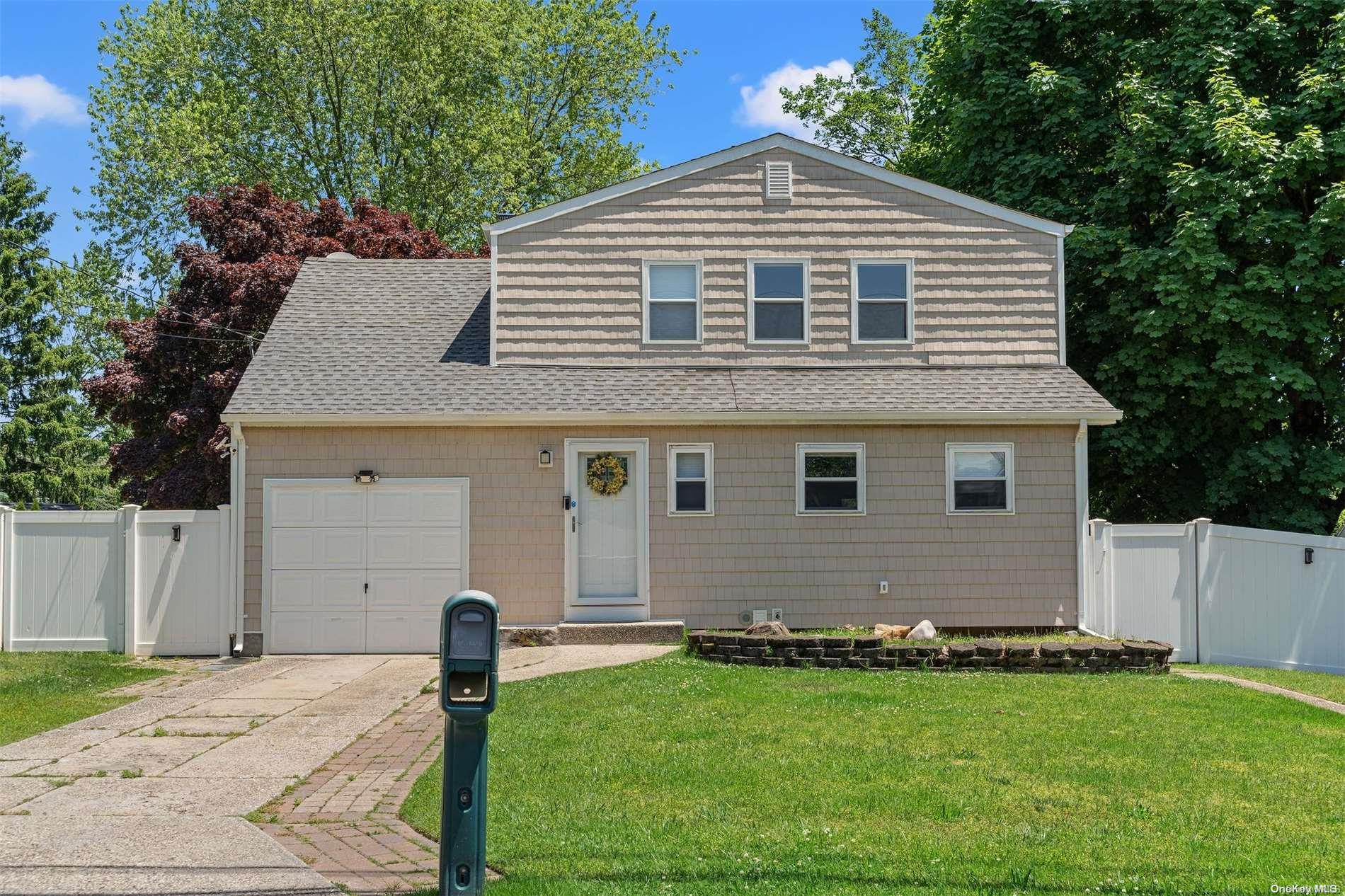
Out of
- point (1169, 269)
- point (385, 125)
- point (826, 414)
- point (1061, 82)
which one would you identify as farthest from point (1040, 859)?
point (385, 125)

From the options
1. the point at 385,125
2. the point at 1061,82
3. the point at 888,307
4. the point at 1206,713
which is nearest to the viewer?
the point at 1206,713

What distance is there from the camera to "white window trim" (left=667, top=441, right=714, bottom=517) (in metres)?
15.3

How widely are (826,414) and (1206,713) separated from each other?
6.49 metres

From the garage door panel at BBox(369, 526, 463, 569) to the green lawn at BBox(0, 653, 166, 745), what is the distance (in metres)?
2.88

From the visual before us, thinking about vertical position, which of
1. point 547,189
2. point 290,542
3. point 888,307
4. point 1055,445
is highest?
point 547,189

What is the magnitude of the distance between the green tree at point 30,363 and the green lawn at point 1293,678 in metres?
34.7

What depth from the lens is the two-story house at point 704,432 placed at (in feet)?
49.2

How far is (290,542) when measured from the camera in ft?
49.1

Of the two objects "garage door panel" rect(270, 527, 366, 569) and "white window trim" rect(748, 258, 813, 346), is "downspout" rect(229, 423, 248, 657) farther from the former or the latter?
"white window trim" rect(748, 258, 813, 346)

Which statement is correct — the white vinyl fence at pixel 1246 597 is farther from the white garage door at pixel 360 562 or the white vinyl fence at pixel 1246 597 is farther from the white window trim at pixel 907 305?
the white garage door at pixel 360 562

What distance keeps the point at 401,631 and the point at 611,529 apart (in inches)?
115

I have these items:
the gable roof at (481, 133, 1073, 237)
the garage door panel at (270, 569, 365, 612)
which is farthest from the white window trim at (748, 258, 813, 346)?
the garage door panel at (270, 569, 365, 612)

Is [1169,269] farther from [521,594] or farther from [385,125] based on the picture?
[385,125]

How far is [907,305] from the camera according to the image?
16500mm
